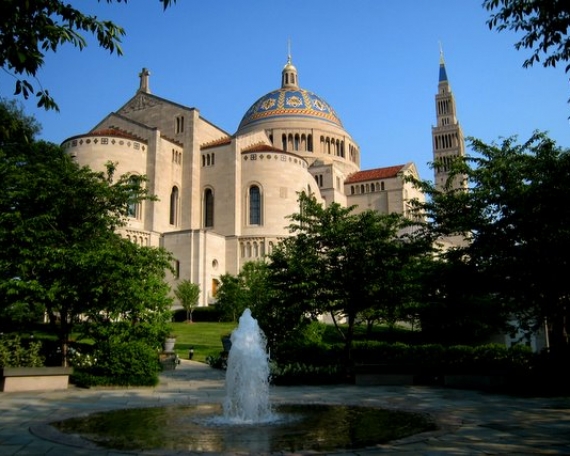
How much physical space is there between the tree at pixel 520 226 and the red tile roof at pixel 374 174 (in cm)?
5521

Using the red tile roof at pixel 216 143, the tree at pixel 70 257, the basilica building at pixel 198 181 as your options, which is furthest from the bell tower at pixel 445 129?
the tree at pixel 70 257

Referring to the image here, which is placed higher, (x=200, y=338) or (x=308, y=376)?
(x=200, y=338)

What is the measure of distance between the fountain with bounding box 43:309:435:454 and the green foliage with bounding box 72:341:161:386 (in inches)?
168

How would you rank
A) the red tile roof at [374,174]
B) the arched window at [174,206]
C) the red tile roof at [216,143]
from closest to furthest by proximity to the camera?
the arched window at [174,206] → the red tile roof at [216,143] → the red tile roof at [374,174]

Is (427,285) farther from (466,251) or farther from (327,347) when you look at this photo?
(327,347)

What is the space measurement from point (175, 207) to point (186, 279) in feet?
30.7

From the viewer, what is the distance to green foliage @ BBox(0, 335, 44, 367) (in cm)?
1476

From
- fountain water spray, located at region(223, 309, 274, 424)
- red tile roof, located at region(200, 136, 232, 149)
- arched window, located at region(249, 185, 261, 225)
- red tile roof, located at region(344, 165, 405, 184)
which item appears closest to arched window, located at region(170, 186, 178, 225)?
red tile roof, located at region(200, 136, 232, 149)

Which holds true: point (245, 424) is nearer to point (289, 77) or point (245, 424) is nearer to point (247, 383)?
point (247, 383)

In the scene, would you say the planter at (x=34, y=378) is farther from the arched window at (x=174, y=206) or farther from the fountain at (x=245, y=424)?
the arched window at (x=174, y=206)

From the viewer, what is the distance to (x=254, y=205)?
53.0m

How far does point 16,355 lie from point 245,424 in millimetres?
9023

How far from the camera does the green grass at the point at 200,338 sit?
26562 mm

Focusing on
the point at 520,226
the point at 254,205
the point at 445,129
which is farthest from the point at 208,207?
the point at 445,129
